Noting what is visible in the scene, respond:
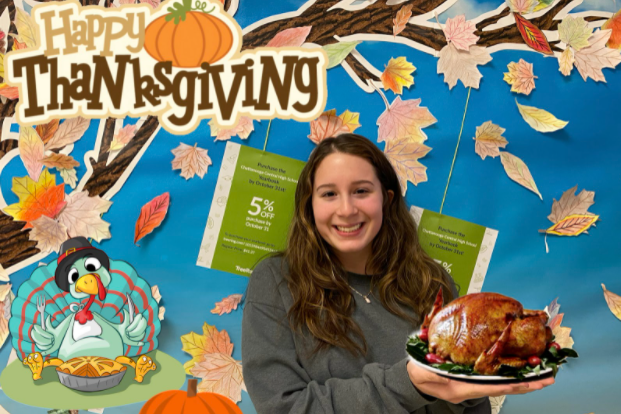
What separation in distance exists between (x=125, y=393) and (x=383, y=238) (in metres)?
1.03

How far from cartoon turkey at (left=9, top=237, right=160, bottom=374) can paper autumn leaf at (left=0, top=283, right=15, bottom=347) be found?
36mm

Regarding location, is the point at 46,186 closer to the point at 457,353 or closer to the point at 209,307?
the point at 209,307

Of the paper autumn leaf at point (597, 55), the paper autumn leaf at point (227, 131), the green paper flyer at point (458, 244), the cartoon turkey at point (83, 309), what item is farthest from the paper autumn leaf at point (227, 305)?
the paper autumn leaf at point (597, 55)

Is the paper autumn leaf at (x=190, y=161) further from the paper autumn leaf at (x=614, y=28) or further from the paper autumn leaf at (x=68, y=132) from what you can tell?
the paper autumn leaf at (x=614, y=28)

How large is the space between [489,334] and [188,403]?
41.5 inches

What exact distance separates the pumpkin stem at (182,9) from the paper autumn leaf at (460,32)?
84cm

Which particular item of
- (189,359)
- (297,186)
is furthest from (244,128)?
(189,359)

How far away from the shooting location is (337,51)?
1880 millimetres

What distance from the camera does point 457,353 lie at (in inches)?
43.4

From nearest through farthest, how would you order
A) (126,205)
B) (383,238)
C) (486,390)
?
(486,390), (383,238), (126,205)

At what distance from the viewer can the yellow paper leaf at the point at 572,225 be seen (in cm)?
193

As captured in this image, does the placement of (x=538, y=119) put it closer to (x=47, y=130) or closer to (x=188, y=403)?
(x=188, y=403)

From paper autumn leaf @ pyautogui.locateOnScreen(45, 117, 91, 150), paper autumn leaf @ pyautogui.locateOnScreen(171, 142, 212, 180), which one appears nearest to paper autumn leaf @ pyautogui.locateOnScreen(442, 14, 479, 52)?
paper autumn leaf @ pyautogui.locateOnScreen(171, 142, 212, 180)

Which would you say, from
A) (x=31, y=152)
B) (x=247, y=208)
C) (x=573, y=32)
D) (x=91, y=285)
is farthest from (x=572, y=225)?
(x=31, y=152)
